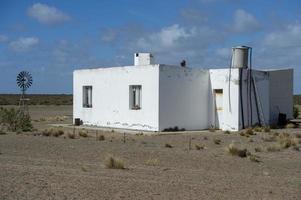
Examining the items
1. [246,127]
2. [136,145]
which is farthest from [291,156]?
[246,127]

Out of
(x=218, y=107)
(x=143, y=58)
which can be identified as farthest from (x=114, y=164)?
(x=143, y=58)

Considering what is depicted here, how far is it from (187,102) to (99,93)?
548 cm

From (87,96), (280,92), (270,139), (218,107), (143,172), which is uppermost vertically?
(280,92)

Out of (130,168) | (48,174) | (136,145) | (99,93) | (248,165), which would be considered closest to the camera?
(48,174)

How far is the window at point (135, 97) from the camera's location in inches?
1108

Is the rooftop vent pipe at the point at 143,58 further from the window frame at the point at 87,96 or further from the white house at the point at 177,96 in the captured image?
the window frame at the point at 87,96

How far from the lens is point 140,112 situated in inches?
1088

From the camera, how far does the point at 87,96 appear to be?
105 ft

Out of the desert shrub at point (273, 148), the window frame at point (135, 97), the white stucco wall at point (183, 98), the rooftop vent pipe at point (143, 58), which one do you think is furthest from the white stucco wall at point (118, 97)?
the desert shrub at point (273, 148)

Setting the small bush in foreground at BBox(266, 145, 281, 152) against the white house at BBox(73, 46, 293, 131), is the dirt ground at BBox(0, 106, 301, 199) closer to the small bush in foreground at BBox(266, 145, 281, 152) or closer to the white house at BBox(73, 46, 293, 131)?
the small bush in foreground at BBox(266, 145, 281, 152)

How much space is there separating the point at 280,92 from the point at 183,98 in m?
9.81

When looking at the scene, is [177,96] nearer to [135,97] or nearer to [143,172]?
[135,97]

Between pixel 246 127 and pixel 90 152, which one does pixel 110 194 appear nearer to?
pixel 90 152

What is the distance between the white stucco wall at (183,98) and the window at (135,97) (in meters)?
1.76
